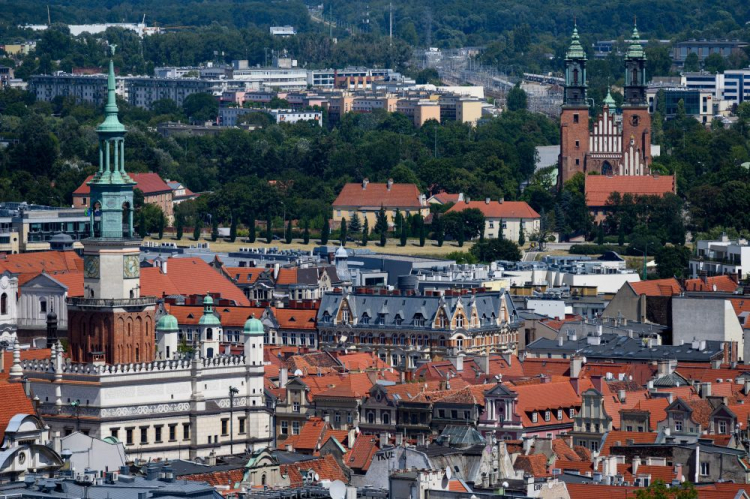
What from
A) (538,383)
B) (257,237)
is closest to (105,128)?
(538,383)

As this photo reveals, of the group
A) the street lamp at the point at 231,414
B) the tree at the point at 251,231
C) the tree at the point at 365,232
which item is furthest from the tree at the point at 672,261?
the street lamp at the point at 231,414

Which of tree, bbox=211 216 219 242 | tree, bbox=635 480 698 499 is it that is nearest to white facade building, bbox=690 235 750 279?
tree, bbox=211 216 219 242

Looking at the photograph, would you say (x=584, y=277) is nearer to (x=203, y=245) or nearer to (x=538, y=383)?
(x=203, y=245)

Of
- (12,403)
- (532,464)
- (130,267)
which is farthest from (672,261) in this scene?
(12,403)

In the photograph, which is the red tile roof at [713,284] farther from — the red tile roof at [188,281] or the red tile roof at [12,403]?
the red tile roof at [12,403]

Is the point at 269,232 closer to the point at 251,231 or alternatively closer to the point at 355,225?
the point at 251,231
